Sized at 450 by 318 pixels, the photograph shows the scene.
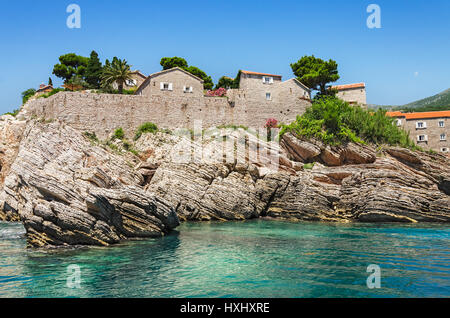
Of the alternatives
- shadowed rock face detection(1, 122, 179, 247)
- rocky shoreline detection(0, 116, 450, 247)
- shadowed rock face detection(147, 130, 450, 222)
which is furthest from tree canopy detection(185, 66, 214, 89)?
shadowed rock face detection(1, 122, 179, 247)

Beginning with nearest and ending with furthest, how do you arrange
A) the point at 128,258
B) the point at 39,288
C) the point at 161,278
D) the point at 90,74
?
the point at 39,288, the point at 161,278, the point at 128,258, the point at 90,74

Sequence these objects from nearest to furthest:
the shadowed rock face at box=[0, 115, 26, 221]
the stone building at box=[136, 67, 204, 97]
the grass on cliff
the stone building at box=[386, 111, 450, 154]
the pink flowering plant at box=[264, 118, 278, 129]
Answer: the shadowed rock face at box=[0, 115, 26, 221] < the grass on cliff < the stone building at box=[136, 67, 204, 97] < the pink flowering plant at box=[264, 118, 278, 129] < the stone building at box=[386, 111, 450, 154]

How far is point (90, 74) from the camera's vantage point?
49.5 m

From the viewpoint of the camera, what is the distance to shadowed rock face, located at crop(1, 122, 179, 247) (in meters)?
17.6

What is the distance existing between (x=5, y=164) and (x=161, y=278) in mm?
29039

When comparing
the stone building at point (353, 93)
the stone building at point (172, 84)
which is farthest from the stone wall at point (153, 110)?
the stone building at point (353, 93)

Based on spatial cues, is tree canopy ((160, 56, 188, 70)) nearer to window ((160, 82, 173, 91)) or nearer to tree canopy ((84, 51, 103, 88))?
tree canopy ((84, 51, 103, 88))

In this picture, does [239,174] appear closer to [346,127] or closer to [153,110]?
[153,110]

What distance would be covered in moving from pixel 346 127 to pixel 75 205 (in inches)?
1120

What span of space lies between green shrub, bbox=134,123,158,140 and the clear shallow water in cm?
1665

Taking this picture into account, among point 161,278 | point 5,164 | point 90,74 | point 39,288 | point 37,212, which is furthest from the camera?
point 90,74

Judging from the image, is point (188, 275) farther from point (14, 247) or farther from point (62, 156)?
point (62, 156)
